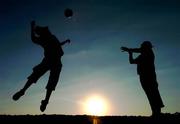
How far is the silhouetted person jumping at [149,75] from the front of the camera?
12.3 metres

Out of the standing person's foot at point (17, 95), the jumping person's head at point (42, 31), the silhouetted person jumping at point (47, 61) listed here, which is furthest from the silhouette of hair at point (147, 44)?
the standing person's foot at point (17, 95)

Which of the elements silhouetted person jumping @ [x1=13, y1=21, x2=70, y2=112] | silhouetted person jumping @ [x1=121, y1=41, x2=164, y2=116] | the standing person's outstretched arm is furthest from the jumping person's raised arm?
the standing person's outstretched arm

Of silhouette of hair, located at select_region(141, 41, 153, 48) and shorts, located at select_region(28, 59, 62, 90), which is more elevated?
silhouette of hair, located at select_region(141, 41, 153, 48)

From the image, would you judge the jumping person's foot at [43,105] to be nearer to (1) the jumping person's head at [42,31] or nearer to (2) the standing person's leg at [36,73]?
(2) the standing person's leg at [36,73]

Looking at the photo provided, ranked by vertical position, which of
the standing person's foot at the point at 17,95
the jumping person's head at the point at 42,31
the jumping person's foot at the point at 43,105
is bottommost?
the jumping person's foot at the point at 43,105

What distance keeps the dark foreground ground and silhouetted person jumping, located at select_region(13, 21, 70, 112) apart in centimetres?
219

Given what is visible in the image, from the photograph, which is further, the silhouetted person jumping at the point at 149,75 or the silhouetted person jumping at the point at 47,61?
the silhouetted person jumping at the point at 149,75

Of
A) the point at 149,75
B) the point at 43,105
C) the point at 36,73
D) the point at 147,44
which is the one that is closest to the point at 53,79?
the point at 36,73

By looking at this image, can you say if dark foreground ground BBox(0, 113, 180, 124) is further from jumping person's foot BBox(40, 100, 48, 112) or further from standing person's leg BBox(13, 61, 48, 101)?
standing person's leg BBox(13, 61, 48, 101)

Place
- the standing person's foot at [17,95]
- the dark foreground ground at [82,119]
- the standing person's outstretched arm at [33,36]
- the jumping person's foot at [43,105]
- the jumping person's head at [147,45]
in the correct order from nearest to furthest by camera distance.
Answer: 1. the dark foreground ground at [82,119]
2. the jumping person's foot at [43,105]
3. the standing person's foot at [17,95]
4. the standing person's outstretched arm at [33,36]
5. the jumping person's head at [147,45]

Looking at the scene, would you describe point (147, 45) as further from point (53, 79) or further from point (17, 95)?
point (17, 95)

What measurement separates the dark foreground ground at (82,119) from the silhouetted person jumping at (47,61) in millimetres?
2188

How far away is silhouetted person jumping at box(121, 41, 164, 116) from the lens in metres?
12.3

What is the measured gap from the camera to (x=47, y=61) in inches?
465
